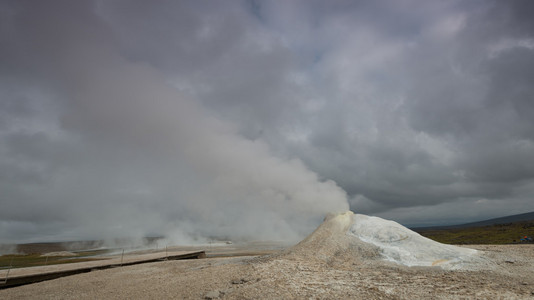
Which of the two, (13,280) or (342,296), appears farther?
(13,280)

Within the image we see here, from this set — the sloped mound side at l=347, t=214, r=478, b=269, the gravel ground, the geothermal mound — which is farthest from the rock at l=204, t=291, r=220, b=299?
the sloped mound side at l=347, t=214, r=478, b=269

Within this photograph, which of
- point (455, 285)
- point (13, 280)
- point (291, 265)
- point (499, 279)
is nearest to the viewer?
point (455, 285)

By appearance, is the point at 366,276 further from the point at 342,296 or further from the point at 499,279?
the point at 499,279

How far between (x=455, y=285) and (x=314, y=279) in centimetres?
674

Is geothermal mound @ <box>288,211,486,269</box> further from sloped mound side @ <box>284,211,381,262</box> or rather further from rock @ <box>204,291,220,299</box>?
rock @ <box>204,291,220,299</box>

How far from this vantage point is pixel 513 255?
19188 millimetres

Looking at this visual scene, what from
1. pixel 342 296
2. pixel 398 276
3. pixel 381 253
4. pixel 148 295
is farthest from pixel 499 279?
pixel 148 295

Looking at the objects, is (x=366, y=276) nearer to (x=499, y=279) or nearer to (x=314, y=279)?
(x=314, y=279)

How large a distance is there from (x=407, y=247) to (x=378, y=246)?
1.90m

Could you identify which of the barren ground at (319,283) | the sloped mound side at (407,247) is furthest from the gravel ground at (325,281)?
the sloped mound side at (407,247)

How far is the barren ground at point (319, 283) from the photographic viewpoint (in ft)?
41.4

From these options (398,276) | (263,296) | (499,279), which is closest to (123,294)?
(263,296)

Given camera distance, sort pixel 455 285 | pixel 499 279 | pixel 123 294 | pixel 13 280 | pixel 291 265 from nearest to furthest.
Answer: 1. pixel 455 285
2. pixel 499 279
3. pixel 123 294
4. pixel 291 265
5. pixel 13 280

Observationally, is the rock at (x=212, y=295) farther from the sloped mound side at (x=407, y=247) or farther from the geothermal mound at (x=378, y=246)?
the sloped mound side at (x=407, y=247)
